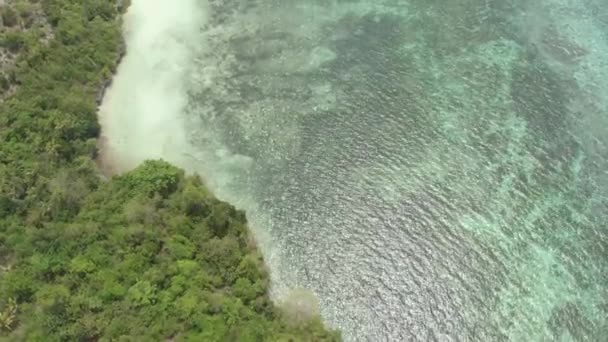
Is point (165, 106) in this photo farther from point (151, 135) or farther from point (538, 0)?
point (538, 0)

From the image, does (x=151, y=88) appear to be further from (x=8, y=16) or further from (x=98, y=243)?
(x=98, y=243)

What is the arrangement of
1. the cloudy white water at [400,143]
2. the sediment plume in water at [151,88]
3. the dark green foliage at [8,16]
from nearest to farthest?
the cloudy white water at [400,143]
the sediment plume in water at [151,88]
the dark green foliage at [8,16]

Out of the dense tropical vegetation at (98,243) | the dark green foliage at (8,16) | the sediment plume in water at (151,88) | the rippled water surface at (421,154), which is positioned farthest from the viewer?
the dark green foliage at (8,16)

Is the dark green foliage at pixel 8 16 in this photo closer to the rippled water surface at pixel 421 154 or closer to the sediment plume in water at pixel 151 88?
the sediment plume in water at pixel 151 88

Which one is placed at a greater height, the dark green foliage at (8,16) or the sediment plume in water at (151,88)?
the dark green foliage at (8,16)

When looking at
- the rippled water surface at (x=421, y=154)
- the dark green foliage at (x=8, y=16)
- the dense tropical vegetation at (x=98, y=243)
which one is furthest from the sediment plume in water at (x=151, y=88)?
the dark green foliage at (x=8, y=16)

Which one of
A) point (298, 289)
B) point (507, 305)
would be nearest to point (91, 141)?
point (298, 289)

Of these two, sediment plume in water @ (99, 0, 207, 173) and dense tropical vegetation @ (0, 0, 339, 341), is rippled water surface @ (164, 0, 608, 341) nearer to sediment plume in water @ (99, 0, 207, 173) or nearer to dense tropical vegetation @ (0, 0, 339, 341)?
sediment plume in water @ (99, 0, 207, 173)
